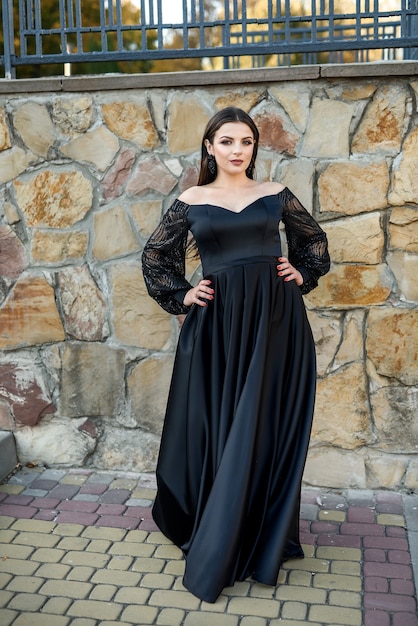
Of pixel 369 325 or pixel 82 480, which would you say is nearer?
pixel 369 325

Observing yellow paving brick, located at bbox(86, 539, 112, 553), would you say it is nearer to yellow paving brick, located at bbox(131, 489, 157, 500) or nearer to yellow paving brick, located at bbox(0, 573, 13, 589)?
yellow paving brick, located at bbox(0, 573, 13, 589)

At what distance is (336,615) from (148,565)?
2.83ft

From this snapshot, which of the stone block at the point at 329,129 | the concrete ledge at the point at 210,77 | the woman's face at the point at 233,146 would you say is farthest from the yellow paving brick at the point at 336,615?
the concrete ledge at the point at 210,77

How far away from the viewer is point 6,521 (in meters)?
3.95

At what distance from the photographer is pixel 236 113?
344 centimetres

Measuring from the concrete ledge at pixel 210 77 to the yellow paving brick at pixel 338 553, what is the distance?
227 centimetres

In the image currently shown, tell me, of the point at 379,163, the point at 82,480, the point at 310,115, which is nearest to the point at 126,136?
the point at 310,115


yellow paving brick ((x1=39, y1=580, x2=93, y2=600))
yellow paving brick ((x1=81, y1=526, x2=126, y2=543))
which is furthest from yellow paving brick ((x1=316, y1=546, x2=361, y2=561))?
yellow paving brick ((x1=39, y1=580, x2=93, y2=600))

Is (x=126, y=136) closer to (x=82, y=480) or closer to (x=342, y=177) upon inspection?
(x=342, y=177)

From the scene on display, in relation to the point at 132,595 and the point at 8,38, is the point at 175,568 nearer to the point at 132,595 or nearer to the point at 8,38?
the point at 132,595

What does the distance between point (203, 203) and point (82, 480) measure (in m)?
1.84

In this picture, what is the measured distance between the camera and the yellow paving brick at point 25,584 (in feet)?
10.8

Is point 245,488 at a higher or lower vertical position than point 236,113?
lower

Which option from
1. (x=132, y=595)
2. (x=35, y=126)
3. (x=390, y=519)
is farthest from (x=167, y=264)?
(x=390, y=519)
